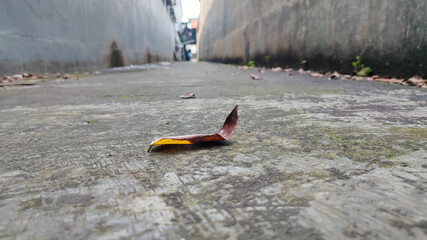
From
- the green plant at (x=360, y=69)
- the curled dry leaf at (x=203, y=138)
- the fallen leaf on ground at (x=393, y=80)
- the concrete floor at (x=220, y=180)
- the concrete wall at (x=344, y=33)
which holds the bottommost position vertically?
the concrete floor at (x=220, y=180)

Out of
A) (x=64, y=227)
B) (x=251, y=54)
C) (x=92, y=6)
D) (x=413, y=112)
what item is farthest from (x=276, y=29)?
(x=64, y=227)

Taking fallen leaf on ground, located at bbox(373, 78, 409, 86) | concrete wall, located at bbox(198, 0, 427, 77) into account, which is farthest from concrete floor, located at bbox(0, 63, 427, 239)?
concrete wall, located at bbox(198, 0, 427, 77)

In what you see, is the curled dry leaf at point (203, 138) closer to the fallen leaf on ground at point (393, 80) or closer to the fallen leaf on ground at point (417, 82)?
the fallen leaf on ground at point (417, 82)

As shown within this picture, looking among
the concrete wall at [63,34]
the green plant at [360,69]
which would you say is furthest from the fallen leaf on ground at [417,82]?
the concrete wall at [63,34]

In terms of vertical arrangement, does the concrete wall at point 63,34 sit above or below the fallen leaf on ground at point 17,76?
above

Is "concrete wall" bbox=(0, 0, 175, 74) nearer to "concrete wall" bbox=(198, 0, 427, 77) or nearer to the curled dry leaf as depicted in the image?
"concrete wall" bbox=(198, 0, 427, 77)

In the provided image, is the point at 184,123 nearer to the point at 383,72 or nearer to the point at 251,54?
the point at 383,72
